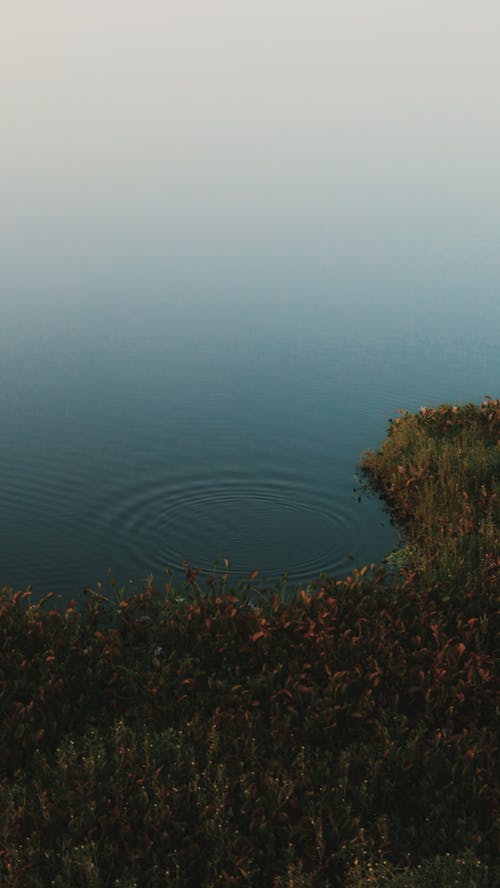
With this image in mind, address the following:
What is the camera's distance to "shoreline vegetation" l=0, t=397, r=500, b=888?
7.78m

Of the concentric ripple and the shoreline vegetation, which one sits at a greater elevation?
the concentric ripple

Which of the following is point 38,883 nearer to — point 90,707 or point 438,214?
point 90,707

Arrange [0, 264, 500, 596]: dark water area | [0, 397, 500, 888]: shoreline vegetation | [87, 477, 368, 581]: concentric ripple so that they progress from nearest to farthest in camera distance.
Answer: [0, 397, 500, 888]: shoreline vegetation → [87, 477, 368, 581]: concentric ripple → [0, 264, 500, 596]: dark water area

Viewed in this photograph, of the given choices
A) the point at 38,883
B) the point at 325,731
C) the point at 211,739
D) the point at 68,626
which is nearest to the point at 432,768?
the point at 325,731

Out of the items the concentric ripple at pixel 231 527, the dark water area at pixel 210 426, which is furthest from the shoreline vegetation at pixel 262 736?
the dark water area at pixel 210 426

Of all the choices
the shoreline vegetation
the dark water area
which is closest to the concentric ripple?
the dark water area

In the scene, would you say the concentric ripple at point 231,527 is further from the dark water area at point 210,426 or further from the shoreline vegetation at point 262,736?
the shoreline vegetation at point 262,736

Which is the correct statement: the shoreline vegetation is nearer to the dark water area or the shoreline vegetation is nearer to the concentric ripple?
the concentric ripple

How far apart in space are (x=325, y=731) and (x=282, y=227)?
73.8 metres

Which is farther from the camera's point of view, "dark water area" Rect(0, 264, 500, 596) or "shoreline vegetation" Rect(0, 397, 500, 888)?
"dark water area" Rect(0, 264, 500, 596)

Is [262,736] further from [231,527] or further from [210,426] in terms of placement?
[210,426]

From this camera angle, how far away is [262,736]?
9469 mm

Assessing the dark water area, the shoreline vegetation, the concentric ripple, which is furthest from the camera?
the dark water area

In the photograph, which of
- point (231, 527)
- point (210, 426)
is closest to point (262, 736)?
point (231, 527)
